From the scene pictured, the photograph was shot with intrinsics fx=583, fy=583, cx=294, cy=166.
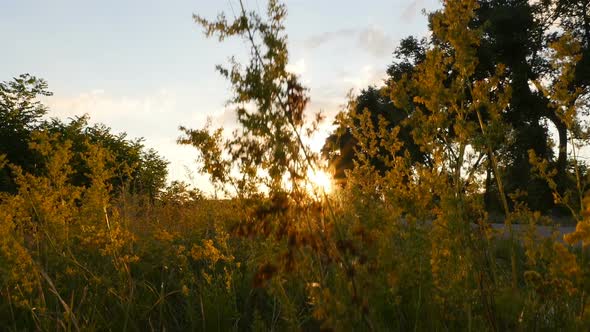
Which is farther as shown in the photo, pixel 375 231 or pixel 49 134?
pixel 49 134

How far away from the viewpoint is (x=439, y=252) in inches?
115

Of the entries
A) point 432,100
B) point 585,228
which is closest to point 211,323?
point 432,100

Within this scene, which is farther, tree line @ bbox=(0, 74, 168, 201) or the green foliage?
tree line @ bbox=(0, 74, 168, 201)

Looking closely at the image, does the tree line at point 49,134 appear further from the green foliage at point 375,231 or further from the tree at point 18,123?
the green foliage at point 375,231

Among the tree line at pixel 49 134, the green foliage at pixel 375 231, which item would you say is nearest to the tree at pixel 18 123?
the tree line at pixel 49 134

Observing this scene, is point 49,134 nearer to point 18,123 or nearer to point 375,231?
point 18,123

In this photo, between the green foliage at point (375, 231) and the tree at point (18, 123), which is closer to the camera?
the green foliage at point (375, 231)

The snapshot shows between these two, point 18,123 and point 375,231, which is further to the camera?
point 18,123

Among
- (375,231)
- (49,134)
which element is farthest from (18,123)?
(375,231)

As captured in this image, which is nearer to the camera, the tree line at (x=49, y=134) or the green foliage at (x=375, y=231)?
the green foliage at (x=375, y=231)

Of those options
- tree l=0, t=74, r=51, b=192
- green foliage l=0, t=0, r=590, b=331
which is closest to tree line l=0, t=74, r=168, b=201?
tree l=0, t=74, r=51, b=192

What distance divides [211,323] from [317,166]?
2019 mm

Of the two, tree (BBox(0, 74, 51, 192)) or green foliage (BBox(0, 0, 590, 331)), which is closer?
green foliage (BBox(0, 0, 590, 331))

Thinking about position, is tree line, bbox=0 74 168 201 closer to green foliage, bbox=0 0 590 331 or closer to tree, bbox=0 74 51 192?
tree, bbox=0 74 51 192
